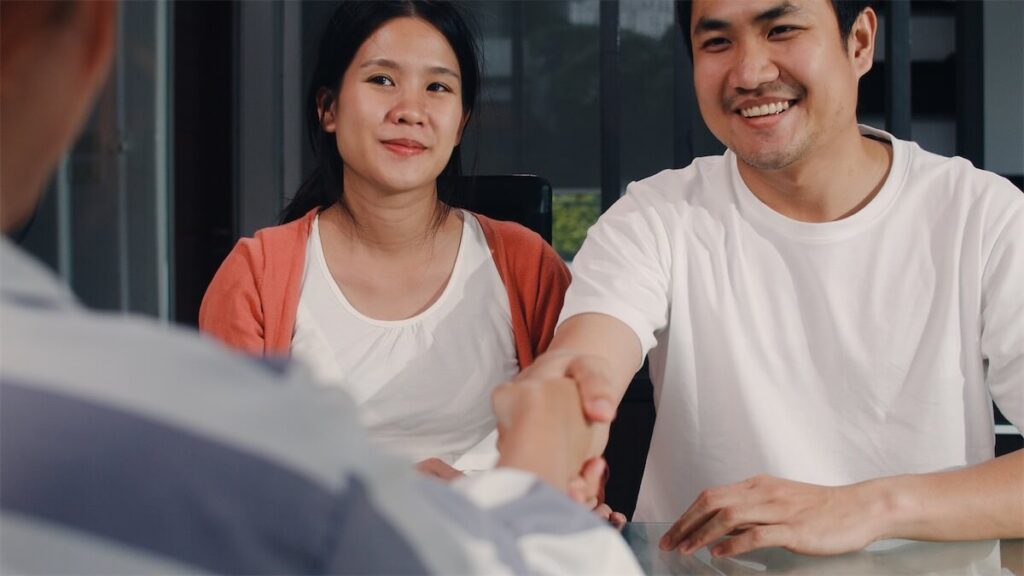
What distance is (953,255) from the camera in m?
1.45

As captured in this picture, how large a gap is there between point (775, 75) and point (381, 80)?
62 centimetres

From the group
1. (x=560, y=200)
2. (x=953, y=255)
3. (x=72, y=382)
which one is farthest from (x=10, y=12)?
(x=560, y=200)

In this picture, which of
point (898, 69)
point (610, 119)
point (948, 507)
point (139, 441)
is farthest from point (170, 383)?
point (610, 119)

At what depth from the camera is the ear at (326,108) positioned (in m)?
1.78

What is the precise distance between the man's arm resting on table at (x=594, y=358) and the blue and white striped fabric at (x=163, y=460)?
2.27 feet

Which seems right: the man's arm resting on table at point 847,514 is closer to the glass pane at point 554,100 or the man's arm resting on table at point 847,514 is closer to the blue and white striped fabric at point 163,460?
the blue and white striped fabric at point 163,460

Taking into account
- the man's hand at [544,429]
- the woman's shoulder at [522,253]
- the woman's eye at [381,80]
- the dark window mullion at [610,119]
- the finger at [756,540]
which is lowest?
the finger at [756,540]

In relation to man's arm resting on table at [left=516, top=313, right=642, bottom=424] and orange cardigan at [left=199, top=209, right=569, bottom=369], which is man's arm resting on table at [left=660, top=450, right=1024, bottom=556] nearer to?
man's arm resting on table at [left=516, top=313, right=642, bottom=424]

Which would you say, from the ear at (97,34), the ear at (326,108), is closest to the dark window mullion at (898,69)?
the ear at (326,108)

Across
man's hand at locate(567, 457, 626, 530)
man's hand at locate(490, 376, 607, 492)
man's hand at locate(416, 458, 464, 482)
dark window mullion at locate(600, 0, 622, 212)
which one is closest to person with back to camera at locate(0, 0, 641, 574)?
man's hand at locate(490, 376, 607, 492)

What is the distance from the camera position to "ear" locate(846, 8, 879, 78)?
1574mm

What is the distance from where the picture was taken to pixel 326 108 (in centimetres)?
179

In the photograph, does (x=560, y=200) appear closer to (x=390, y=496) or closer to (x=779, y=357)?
(x=779, y=357)

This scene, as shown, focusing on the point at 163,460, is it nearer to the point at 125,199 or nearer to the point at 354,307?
the point at 354,307
